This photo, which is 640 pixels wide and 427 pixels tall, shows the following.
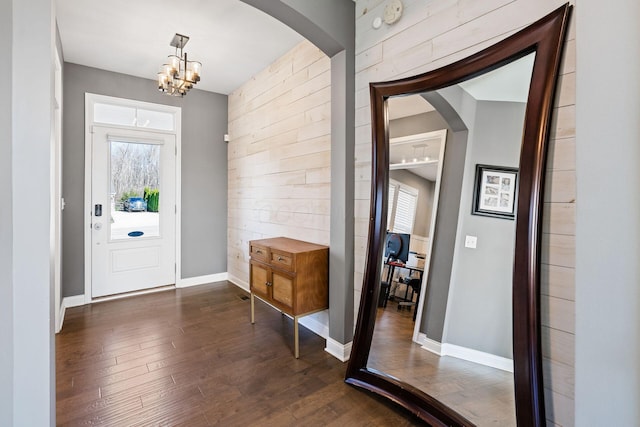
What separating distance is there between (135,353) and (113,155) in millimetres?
2615

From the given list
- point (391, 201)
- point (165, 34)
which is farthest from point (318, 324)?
point (165, 34)

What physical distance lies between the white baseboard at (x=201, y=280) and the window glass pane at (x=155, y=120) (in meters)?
2.21

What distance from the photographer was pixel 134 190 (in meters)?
4.04

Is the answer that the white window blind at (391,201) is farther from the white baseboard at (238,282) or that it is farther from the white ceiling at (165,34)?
the white baseboard at (238,282)

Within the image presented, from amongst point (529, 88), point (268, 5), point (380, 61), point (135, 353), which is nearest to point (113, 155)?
point (135, 353)

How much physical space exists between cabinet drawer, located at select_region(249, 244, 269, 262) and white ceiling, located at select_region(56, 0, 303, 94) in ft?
6.85
